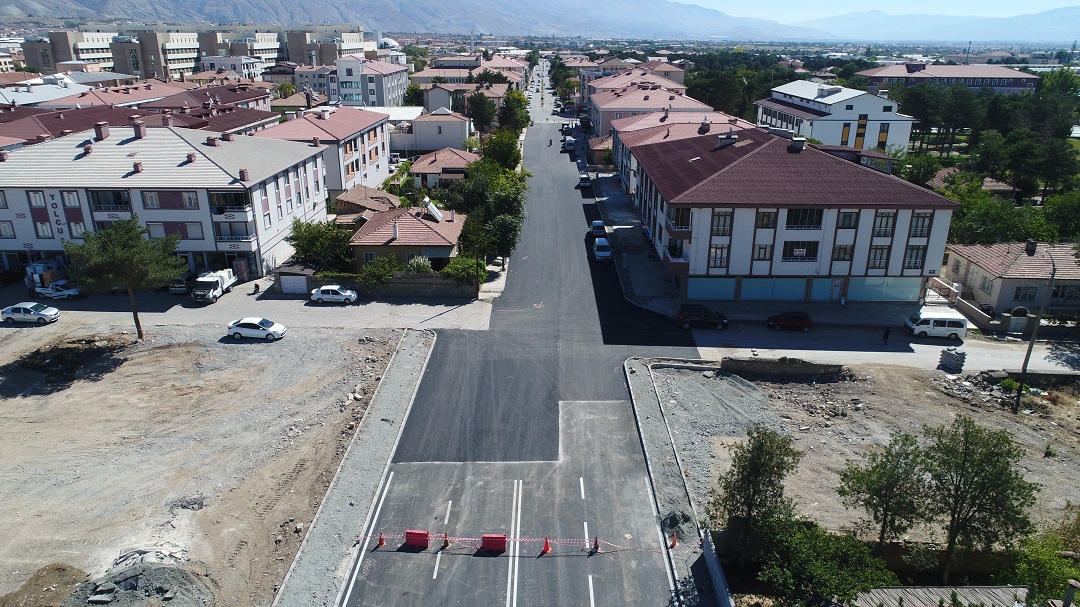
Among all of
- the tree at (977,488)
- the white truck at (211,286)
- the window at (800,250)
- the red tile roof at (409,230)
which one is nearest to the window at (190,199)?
the white truck at (211,286)

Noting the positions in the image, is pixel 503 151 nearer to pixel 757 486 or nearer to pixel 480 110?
pixel 480 110

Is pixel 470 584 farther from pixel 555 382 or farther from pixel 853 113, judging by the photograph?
pixel 853 113

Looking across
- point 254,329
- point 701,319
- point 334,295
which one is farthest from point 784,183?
point 254,329

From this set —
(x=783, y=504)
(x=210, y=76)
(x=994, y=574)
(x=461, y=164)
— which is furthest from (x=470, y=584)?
(x=210, y=76)

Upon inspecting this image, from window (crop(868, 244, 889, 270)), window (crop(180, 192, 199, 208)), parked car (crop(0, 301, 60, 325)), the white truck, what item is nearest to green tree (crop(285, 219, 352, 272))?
the white truck

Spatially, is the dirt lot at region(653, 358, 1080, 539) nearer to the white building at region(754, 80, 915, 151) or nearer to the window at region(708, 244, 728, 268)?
the window at region(708, 244, 728, 268)

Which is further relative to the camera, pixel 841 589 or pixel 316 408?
pixel 316 408

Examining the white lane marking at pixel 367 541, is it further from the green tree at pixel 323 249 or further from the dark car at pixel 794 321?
the dark car at pixel 794 321
